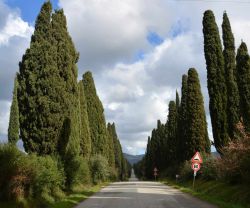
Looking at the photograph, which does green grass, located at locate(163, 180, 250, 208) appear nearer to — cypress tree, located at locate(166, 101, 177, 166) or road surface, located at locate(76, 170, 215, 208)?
road surface, located at locate(76, 170, 215, 208)

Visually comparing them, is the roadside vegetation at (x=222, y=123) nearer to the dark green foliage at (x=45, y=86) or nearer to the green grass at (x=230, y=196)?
the green grass at (x=230, y=196)

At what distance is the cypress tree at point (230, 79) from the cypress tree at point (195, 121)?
14.6 meters

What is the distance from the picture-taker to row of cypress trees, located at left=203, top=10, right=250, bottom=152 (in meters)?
31.8

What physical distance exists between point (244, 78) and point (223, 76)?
6.48 m

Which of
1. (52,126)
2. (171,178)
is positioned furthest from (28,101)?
(171,178)

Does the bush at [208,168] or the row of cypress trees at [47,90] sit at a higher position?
the row of cypress trees at [47,90]

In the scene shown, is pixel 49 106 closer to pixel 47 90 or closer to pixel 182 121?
pixel 47 90

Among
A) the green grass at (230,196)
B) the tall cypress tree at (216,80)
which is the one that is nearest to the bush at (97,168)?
the tall cypress tree at (216,80)

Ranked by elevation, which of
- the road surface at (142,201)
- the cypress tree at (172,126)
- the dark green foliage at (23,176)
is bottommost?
the road surface at (142,201)

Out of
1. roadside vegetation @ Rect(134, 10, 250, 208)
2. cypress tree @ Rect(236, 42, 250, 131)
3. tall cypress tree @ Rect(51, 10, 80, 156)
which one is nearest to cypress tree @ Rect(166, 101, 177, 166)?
roadside vegetation @ Rect(134, 10, 250, 208)

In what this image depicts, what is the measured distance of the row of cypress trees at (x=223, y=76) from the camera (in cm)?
3181

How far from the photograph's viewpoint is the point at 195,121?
164 feet

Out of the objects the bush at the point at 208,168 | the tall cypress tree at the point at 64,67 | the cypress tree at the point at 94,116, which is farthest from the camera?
the cypress tree at the point at 94,116

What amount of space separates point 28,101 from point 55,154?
3185 millimetres
